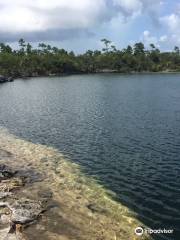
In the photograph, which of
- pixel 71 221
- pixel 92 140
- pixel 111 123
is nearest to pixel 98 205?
pixel 71 221

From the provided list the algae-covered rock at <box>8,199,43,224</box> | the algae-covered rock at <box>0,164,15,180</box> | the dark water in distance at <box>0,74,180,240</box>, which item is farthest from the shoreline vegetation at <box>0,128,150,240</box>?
the dark water in distance at <box>0,74,180,240</box>

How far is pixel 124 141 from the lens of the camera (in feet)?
184

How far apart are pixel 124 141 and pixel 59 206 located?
25688mm

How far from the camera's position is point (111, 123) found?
2827 inches

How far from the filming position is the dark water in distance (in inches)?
1357

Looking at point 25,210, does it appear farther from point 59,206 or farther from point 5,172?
point 5,172

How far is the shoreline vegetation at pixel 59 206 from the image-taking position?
1068 inches

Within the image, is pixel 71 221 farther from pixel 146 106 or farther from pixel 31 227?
pixel 146 106

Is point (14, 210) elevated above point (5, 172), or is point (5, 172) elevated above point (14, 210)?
point (5, 172)

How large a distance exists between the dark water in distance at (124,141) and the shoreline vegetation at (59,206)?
6.18 ft

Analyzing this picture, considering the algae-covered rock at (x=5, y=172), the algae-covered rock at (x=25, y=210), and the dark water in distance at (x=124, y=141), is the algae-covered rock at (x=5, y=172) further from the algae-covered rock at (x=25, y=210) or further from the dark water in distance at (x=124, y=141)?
the dark water in distance at (x=124, y=141)

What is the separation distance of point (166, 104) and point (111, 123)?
103 feet

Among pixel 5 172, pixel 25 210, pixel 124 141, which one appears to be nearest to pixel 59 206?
pixel 25 210

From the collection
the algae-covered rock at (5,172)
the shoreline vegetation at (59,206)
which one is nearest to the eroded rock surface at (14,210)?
the shoreline vegetation at (59,206)
